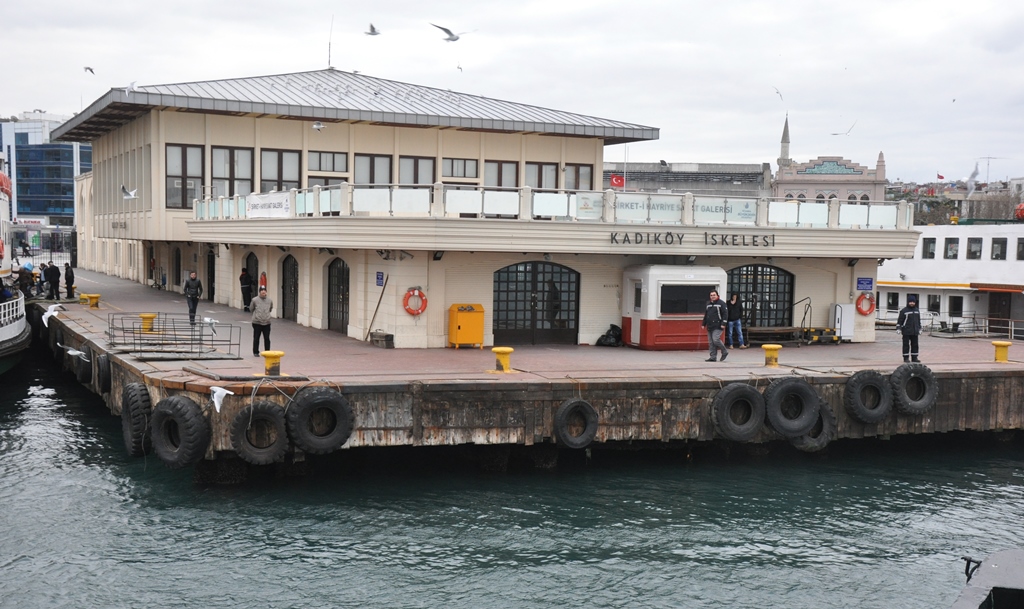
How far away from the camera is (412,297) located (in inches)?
1009

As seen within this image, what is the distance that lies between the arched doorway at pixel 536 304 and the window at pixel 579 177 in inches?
539

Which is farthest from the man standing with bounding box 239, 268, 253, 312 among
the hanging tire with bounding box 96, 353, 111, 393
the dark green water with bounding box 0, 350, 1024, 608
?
the dark green water with bounding box 0, 350, 1024, 608

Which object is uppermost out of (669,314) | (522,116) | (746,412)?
(522,116)

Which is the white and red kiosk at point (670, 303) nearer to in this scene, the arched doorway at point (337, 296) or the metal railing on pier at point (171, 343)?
the arched doorway at point (337, 296)

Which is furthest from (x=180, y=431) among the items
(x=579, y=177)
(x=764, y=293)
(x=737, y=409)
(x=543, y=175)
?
(x=579, y=177)

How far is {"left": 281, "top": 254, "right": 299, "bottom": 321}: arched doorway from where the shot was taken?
110 feet

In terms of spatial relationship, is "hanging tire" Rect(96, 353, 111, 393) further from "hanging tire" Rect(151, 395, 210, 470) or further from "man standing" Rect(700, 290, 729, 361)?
"man standing" Rect(700, 290, 729, 361)

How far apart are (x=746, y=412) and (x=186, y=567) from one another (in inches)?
467

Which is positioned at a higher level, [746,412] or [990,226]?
[990,226]

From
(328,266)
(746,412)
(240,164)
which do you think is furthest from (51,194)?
(746,412)

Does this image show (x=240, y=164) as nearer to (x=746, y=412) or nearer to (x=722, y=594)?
(x=746, y=412)

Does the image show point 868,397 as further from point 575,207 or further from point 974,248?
point 974,248

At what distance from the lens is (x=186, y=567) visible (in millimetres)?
15258

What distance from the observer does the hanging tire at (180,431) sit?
18.0 metres
